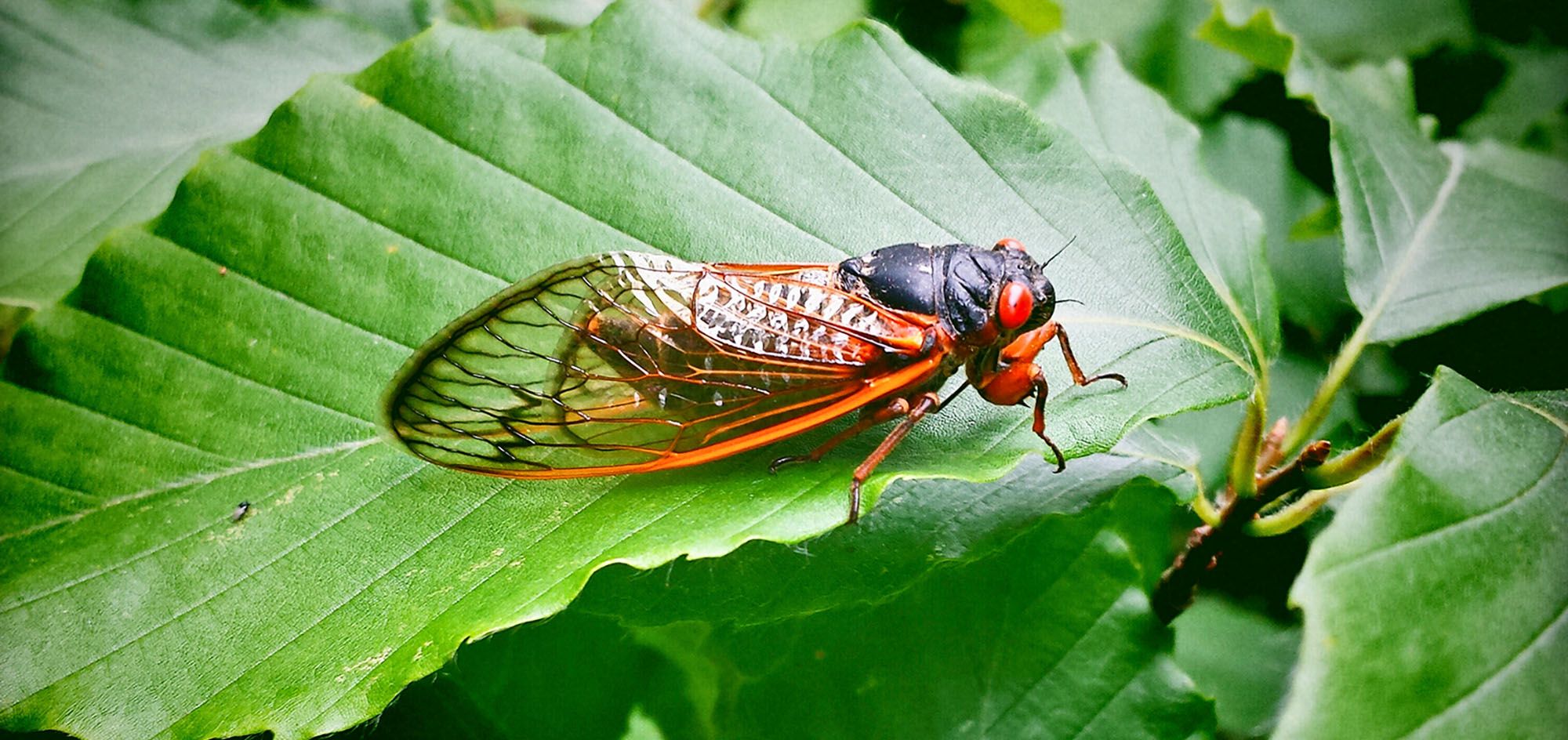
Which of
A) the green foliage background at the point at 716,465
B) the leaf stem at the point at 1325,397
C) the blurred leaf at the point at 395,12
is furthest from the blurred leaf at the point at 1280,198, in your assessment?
the blurred leaf at the point at 395,12

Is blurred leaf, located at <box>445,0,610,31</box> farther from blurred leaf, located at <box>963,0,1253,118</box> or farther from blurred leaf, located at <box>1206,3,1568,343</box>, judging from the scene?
blurred leaf, located at <box>1206,3,1568,343</box>

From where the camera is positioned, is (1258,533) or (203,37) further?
(203,37)

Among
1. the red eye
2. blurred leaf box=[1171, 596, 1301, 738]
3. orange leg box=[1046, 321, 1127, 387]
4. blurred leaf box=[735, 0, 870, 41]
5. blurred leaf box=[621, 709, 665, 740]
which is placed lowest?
blurred leaf box=[1171, 596, 1301, 738]

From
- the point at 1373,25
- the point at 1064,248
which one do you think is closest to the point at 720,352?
the point at 1064,248

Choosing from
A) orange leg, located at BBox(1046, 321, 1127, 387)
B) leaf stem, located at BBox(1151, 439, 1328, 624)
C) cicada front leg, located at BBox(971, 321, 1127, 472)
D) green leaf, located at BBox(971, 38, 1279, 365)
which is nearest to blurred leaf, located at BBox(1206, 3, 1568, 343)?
green leaf, located at BBox(971, 38, 1279, 365)

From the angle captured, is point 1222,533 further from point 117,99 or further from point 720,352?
point 117,99

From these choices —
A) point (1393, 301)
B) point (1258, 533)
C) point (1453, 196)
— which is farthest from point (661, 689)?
point (1453, 196)

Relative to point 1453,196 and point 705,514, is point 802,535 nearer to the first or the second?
point 705,514

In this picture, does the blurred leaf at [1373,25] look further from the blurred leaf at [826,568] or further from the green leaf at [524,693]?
the green leaf at [524,693]
